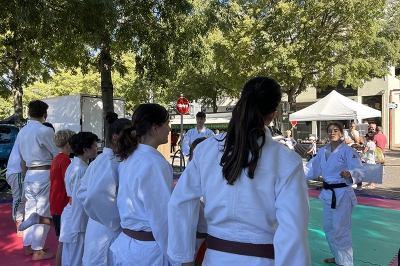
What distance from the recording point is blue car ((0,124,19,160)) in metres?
10.2

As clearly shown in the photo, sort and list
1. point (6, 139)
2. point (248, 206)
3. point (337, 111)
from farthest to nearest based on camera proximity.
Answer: point (337, 111), point (6, 139), point (248, 206)

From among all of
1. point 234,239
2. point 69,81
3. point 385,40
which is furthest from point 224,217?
point 69,81

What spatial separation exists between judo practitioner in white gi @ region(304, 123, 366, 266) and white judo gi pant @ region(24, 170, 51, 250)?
124 inches

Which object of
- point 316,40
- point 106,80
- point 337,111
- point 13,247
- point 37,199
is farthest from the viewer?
point 316,40

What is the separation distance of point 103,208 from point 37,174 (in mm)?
2454

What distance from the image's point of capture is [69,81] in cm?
3039

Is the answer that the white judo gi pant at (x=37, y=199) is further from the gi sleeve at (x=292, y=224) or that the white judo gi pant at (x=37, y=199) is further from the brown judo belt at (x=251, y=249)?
the gi sleeve at (x=292, y=224)

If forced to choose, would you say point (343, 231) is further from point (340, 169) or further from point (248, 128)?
point (248, 128)

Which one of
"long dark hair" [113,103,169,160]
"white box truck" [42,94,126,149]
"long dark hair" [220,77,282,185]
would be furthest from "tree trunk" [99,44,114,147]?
"long dark hair" [220,77,282,185]

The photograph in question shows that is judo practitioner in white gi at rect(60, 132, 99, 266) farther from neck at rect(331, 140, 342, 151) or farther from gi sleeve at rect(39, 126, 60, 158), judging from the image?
neck at rect(331, 140, 342, 151)

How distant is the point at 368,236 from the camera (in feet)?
18.3

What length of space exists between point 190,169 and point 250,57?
739 inches

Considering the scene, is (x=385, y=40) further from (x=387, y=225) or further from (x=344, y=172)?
(x=344, y=172)

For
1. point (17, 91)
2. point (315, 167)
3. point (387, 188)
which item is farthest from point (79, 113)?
point (315, 167)
